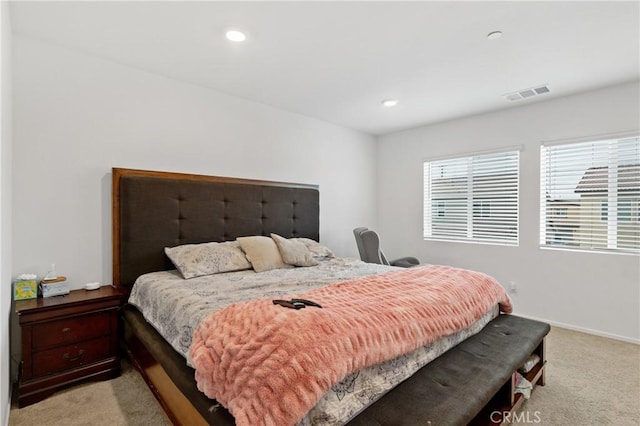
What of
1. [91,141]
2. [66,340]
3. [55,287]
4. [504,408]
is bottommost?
[504,408]

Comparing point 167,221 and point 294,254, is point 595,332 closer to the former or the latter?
point 294,254

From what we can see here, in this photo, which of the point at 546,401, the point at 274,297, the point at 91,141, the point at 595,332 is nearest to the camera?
the point at 274,297

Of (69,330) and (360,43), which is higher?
(360,43)

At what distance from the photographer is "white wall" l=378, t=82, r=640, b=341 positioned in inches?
118

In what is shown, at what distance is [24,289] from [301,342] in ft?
7.01

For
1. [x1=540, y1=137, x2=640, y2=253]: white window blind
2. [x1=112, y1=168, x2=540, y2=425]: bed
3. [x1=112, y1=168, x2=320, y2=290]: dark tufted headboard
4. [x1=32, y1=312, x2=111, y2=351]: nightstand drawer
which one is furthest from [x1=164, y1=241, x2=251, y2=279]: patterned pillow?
[x1=540, y1=137, x2=640, y2=253]: white window blind

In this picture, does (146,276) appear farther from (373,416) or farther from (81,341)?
(373,416)

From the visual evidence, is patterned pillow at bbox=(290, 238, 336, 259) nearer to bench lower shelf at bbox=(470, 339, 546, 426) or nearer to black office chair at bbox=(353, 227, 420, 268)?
black office chair at bbox=(353, 227, 420, 268)

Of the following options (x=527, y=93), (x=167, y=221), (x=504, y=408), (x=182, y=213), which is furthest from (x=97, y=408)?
(x=527, y=93)

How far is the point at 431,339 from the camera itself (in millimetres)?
1540

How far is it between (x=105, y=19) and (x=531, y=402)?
372cm

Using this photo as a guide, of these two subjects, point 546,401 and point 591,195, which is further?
point 591,195

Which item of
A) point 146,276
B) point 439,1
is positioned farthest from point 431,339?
point 146,276

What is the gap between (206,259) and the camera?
252cm
